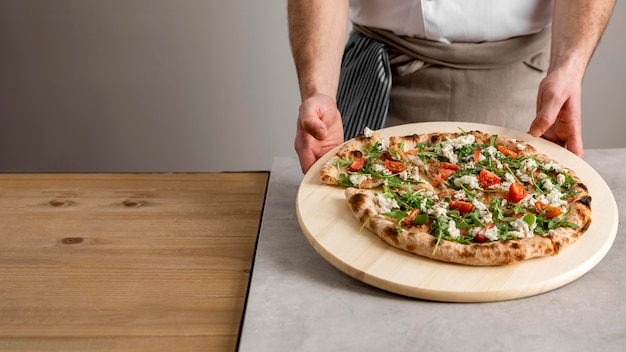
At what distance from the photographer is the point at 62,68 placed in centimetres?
356

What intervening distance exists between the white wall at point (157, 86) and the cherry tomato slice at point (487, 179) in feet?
6.67

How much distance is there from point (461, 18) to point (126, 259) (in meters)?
1.13

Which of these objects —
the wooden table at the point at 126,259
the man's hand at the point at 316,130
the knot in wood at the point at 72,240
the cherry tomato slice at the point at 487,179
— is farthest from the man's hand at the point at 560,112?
the knot in wood at the point at 72,240

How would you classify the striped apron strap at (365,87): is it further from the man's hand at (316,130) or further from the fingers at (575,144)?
the fingers at (575,144)

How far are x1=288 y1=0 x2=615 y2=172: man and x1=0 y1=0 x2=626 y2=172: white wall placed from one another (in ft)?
4.39

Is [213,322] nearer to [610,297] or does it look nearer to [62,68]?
[610,297]

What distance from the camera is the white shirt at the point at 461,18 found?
6.81 ft

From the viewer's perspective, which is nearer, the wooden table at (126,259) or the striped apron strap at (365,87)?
the wooden table at (126,259)

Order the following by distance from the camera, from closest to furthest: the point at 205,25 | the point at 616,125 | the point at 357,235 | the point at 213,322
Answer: the point at 213,322 < the point at 357,235 < the point at 205,25 < the point at 616,125

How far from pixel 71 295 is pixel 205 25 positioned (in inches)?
90.0

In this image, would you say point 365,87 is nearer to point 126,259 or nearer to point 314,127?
point 314,127

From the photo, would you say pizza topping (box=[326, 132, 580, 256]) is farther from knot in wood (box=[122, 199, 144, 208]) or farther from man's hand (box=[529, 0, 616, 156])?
knot in wood (box=[122, 199, 144, 208])

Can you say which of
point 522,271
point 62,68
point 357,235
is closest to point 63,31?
point 62,68

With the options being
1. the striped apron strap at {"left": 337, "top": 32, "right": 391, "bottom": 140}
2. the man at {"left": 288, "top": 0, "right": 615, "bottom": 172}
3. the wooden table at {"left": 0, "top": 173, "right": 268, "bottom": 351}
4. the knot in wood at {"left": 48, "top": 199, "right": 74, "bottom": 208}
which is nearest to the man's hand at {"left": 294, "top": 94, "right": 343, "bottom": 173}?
the man at {"left": 288, "top": 0, "right": 615, "bottom": 172}
